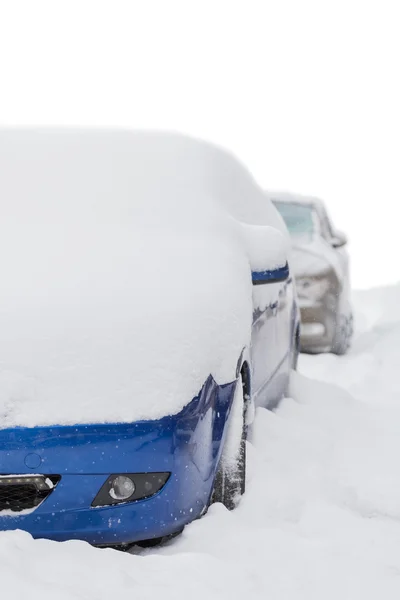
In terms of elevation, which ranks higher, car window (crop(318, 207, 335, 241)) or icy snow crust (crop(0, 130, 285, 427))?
icy snow crust (crop(0, 130, 285, 427))

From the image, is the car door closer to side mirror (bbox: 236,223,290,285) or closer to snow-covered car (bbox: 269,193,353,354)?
side mirror (bbox: 236,223,290,285)

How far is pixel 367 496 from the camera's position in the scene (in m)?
3.66

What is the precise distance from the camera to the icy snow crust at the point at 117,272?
2748mm

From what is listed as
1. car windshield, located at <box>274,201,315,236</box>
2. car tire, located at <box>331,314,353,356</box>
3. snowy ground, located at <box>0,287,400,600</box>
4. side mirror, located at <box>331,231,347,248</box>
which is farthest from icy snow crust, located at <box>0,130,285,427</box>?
car windshield, located at <box>274,201,315,236</box>

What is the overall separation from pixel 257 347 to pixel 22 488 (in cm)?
152

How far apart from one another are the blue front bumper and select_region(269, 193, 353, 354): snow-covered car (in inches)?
188

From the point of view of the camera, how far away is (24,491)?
2.70 metres

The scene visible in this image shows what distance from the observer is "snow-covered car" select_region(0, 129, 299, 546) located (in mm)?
2693

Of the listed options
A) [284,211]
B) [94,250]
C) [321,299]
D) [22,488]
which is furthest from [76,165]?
[284,211]

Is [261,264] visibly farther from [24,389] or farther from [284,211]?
[284,211]

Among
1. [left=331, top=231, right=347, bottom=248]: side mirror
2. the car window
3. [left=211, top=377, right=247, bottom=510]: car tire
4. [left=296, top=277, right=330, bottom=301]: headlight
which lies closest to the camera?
[left=211, top=377, right=247, bottom=510]: car tire

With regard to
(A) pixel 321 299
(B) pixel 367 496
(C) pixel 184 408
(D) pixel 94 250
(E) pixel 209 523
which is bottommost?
(A) pixel 321 299

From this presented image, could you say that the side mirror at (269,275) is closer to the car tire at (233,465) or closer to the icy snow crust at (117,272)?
the icy snow crust at (117,272)

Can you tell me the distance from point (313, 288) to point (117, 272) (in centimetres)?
486
